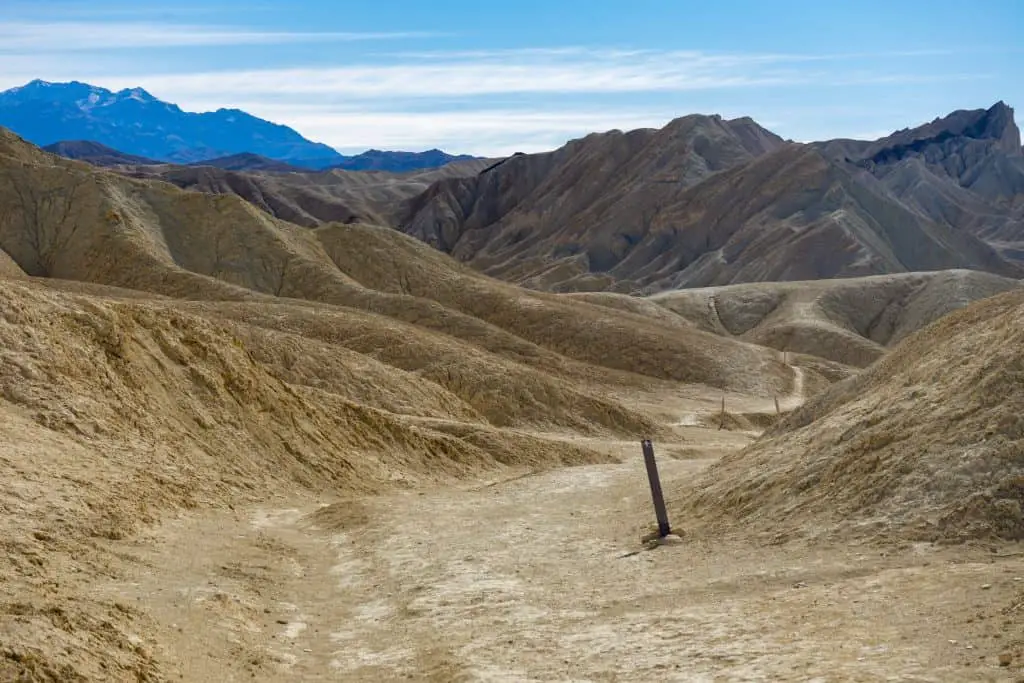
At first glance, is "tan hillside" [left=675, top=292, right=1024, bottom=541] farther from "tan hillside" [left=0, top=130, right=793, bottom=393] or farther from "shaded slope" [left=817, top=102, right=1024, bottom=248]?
"shaded slope" [left=817, top=102, right=1024, bottom=248]

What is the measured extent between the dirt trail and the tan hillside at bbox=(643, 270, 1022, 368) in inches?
2616

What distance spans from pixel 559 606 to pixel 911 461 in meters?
5.24

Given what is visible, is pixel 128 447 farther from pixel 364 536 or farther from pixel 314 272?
pixel 314 272

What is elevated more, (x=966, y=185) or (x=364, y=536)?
(x=966, y=185)

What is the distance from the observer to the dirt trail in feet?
31.4

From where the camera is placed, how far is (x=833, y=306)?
89125 mm

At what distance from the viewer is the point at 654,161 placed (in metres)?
154

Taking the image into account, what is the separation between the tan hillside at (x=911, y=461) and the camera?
12.9 meters

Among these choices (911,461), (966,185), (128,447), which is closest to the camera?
(911,461)

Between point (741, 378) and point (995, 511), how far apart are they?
4804 cm

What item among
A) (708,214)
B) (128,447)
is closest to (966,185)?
(708,214)

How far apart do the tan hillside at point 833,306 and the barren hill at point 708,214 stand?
1699 cm

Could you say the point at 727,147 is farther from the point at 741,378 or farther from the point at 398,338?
the point at 398,338

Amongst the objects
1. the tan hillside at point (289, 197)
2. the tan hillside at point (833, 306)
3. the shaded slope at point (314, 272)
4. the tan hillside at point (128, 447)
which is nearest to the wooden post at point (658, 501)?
the tan hillside at point (128, 447)
